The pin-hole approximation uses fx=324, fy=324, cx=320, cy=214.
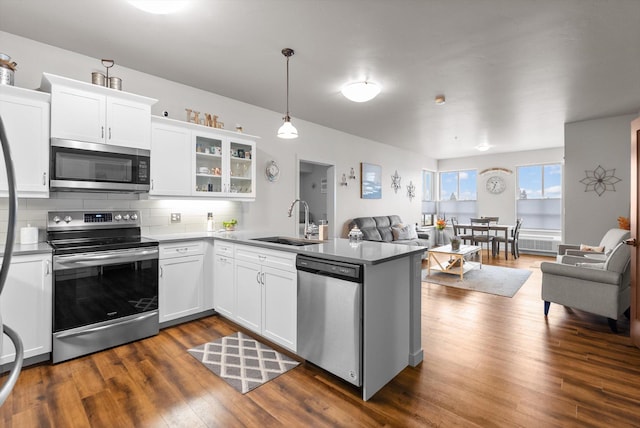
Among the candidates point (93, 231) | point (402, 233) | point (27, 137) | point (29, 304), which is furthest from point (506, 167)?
point (29, 304)

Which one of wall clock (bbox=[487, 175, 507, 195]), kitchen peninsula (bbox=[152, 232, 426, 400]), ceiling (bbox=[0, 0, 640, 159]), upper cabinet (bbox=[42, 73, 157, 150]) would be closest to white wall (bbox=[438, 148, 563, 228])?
wall clock (bbox=[487, 175, 507, 195])

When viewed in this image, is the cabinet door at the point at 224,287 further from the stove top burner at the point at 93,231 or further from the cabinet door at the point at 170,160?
the cabinet door at the point at 170,160

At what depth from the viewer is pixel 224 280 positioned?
3.47 metres

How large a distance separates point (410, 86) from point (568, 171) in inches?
148

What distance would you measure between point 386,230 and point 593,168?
12.1 ft

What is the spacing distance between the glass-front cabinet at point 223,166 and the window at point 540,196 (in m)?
7.62

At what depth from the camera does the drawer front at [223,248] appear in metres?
3.36

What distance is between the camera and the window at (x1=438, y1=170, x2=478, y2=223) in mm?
9453

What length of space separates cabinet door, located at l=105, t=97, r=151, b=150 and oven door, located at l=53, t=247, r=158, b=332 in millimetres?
1054

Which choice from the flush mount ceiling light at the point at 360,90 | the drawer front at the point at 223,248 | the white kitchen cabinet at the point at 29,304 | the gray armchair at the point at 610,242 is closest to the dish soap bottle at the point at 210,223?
the drawer front at the point at 223,248

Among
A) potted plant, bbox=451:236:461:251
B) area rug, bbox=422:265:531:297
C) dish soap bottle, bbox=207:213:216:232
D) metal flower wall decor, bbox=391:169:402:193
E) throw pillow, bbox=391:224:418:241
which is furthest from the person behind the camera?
metal flower wall decor, bbox=391:169:402:193

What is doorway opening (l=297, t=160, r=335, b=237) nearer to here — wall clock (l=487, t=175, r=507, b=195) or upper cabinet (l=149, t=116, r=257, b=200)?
upper cabinet (l=149, t=116, r=257, b=200)

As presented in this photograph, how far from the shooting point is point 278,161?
5023 mm

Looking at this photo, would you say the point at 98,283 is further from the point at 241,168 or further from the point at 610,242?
the point at 610,242
